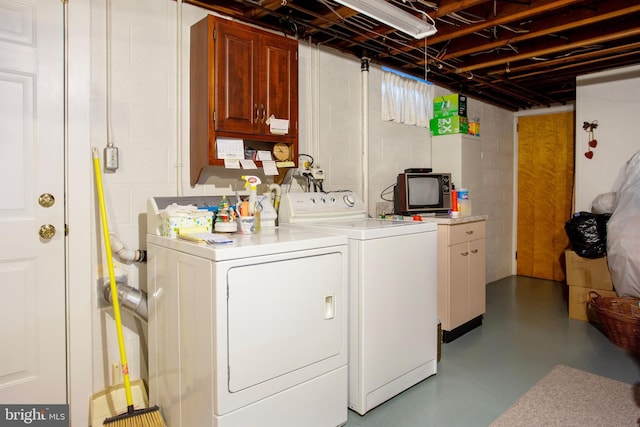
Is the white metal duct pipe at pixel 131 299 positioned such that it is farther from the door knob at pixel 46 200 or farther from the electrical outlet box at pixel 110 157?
the electrical outlet box at pixel 110 157

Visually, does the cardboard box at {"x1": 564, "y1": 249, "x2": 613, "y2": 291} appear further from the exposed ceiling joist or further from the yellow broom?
the yellow broom

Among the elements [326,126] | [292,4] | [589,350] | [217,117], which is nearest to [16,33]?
[217,117]

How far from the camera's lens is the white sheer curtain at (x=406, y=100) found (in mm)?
3807

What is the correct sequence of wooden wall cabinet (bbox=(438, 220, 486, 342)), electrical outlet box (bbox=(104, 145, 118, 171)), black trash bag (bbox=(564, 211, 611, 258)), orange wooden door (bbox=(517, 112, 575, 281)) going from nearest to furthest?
1. electrical outlet box (bbox=(104, 145, 118, 171))
2. wooden wall cabinet (bbox=(438, 220, 486, 342))
3. black trash bag (bbox=(564, 211, 611, 258))
4. orange wooden door (bbox=(517, 112, 575, 281))

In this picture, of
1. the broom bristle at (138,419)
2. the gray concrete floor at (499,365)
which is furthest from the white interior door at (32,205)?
the gray concrete floor at (499,365)

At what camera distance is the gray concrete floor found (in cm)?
225

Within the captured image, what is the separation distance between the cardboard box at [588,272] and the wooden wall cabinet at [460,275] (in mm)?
880

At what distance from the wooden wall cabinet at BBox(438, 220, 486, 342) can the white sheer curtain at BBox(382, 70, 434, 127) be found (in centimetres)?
123

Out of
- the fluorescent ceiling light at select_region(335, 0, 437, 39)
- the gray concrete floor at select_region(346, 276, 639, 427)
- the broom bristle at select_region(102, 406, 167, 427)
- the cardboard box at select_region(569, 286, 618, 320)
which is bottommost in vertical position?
the gray concrete floor at select_region(346, 276, 639, 427)

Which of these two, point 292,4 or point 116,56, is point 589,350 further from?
point 116,56

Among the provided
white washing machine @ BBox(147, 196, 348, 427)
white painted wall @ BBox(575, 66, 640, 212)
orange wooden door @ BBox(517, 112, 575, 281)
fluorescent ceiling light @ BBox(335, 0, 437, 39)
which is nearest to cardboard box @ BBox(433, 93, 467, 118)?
white painted wall @ BBox(575, 66, 640, 212)

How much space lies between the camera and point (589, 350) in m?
3.09

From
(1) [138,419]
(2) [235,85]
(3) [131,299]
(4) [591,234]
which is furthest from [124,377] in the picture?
(4) [591,234]

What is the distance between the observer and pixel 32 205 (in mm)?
2029
